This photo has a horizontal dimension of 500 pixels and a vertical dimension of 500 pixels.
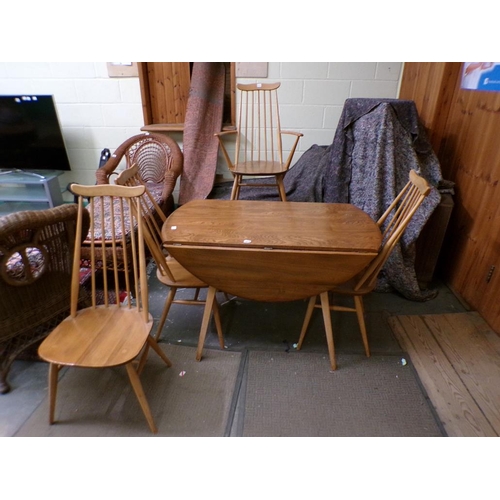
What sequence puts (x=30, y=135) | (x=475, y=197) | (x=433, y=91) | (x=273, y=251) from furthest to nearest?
(x=30, y=135)
(x=433, y=91)
(x=475, y=197)
(x=273, y=251)

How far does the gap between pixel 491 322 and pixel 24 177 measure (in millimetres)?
3679

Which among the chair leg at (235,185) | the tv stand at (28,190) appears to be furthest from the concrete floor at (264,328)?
the tv stand at (28,190)

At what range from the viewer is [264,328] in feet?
6.26

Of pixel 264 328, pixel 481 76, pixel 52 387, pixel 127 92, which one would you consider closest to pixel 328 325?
pixel 264 328

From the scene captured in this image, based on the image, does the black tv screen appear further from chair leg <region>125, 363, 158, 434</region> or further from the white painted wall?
chair leg <region>125, 363, 158, 434</region>

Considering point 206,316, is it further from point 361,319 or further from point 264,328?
point 361,319

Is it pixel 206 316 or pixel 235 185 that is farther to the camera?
pixel 235 185

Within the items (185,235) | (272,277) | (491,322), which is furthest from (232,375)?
(491,322)

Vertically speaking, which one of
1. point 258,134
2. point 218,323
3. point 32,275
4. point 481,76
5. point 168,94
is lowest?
point 218,323

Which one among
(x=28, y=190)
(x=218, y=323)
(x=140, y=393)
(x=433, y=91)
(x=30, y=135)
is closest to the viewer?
(x=140, y=393)

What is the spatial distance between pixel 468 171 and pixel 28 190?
360 cm

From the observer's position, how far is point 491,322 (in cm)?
190

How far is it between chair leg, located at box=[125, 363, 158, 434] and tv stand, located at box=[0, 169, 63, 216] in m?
2.33

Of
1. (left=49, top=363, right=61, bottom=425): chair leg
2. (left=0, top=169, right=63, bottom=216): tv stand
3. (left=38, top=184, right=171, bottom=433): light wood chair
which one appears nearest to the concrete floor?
(left=49, top=363, right=61, bottom=425): chair leg
